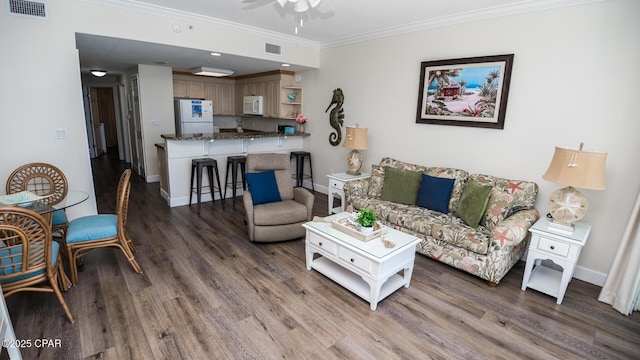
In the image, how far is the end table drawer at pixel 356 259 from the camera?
2.47 m

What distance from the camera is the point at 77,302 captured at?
246cm

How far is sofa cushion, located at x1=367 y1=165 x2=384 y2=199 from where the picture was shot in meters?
4.19

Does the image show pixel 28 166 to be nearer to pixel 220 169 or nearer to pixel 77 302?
pixel 77 302

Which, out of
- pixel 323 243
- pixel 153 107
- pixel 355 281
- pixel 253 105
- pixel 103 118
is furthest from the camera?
pixel 103 118

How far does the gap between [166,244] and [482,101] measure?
13.0ft

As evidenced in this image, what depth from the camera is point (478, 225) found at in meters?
3.21

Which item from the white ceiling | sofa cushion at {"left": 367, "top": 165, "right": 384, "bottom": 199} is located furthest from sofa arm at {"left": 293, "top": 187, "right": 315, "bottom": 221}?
the white ceiling

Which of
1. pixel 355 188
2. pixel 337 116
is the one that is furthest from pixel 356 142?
pixel 337 116

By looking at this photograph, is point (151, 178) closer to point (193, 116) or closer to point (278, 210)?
point (193, 116)

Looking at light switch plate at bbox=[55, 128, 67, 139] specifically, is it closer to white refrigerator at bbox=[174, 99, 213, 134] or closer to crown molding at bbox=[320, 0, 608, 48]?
white refrigerator at bbox=[174, 99, 213, 134]

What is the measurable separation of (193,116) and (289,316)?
5267mm

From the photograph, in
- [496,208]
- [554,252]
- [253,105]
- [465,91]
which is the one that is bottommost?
[554,252]

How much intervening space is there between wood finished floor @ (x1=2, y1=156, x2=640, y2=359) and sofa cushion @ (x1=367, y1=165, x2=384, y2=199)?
3.85 feet

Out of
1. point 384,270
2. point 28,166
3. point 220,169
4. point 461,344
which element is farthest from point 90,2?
point 461,344
